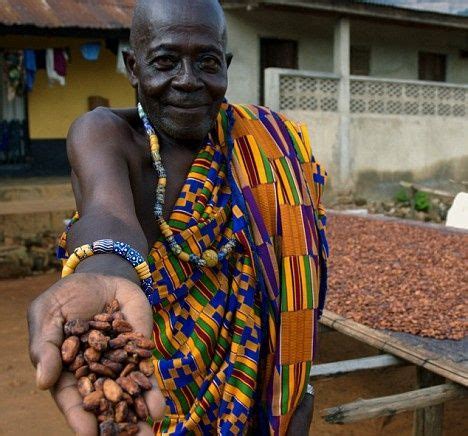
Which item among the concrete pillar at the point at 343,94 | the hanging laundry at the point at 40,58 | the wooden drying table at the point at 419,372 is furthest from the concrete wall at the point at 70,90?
the wooden drying table at the point at 419,372

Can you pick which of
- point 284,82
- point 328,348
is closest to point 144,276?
point 328,348

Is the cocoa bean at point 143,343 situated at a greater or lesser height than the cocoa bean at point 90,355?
greater

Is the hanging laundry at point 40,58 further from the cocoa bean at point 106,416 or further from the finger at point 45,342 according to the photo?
the cocoa bean at point 106,416

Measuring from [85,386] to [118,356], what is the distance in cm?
7

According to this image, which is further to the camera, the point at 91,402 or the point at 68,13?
the point at 68,13

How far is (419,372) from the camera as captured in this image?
307cm

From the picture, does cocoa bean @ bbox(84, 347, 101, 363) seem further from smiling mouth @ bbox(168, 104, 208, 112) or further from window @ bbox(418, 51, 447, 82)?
window @ bbox(418, 51, 447, 82)

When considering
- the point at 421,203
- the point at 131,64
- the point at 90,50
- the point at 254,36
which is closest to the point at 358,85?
the point at 254,36

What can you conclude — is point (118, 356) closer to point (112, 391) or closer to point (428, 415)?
point (112, 391)

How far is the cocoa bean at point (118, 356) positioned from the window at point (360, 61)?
11964mm

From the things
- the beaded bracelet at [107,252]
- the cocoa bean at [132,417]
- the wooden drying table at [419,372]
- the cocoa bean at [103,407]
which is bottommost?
the wooden drying table at [419,372]

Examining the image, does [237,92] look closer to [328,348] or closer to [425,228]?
[425,228]

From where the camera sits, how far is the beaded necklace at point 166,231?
4.77 ft

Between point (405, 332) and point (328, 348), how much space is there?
1.75 meters
